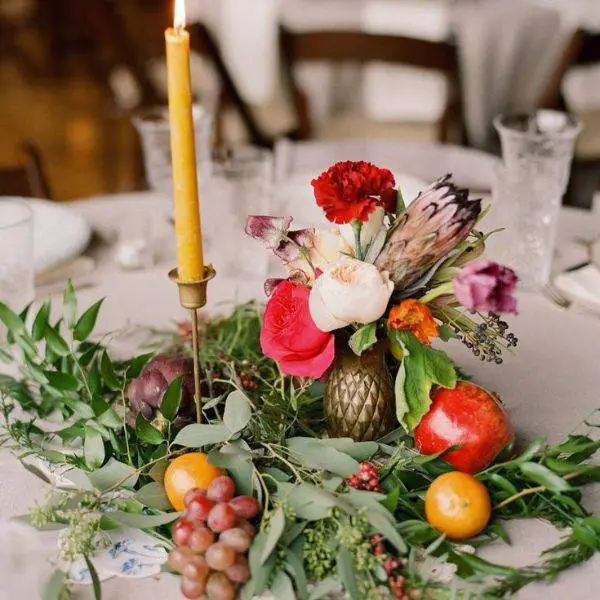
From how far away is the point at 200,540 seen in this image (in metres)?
0.64

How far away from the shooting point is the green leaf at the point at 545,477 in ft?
2.29

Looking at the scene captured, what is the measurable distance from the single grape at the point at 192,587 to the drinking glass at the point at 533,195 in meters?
0.73

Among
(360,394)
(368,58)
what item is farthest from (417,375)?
(368,58)

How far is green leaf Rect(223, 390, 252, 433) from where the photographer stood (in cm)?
76

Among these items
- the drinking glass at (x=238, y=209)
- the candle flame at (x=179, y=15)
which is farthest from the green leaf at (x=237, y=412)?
the drinking glass at (x=238, y=209)

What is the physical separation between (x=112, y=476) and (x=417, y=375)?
28 centimetres

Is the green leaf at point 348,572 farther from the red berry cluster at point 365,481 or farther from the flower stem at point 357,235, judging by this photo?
the flower stem at point 357,235

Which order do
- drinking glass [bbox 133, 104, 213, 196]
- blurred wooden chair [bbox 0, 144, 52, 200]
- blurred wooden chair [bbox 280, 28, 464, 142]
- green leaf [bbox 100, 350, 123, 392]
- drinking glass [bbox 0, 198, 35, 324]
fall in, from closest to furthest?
green leaf [bbox 100, 350, 123, 392] → drinking glass [bbox 0, 198, 35, 324] → drinking glass [bbox 133, 104, 213, 196] → blurred wooden chair [bbox 0, 144, 52, 200] → blurred wooden chair [bbox 280, 28, 464, 142]

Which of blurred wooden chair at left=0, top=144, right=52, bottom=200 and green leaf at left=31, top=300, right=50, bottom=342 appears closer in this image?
green leaf at left=31, top=300, right=50, bottom=342

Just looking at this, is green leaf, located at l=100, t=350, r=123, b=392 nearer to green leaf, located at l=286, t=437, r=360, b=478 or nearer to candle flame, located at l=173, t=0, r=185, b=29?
green leaf, located at l=286, t=437, r=360, b=478

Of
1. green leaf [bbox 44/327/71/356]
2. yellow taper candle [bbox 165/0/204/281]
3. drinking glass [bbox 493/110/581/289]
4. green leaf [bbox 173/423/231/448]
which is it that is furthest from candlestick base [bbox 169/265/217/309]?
drinking glass [bbox 493/110/581/289]

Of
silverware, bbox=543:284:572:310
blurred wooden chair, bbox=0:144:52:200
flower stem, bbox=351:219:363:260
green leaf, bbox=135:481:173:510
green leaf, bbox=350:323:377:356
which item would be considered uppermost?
flower stem, bbox=351:219:363:260

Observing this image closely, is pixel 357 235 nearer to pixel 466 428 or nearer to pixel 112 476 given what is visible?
pixel 466 428

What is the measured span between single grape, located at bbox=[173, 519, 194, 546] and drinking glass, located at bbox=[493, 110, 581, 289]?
0.71m
